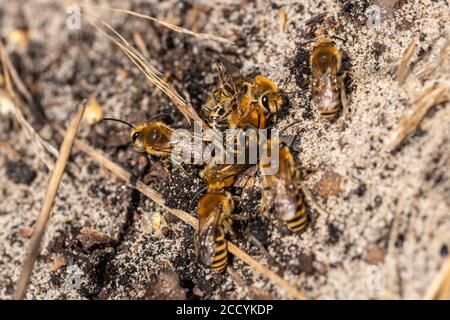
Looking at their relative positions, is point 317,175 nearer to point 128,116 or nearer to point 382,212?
point 382,212

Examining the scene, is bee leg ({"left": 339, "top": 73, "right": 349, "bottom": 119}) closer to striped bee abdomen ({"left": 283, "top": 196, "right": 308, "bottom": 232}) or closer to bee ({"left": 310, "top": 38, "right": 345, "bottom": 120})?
bee ({"left": 310, "top": 38, "right": 345, "bottom": 120})

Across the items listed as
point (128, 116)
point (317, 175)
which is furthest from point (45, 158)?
point (317, 175)

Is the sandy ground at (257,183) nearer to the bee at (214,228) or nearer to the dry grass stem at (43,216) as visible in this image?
the bee at (214,228)

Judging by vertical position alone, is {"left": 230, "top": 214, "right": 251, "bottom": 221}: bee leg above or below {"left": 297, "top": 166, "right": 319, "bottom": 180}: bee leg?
below

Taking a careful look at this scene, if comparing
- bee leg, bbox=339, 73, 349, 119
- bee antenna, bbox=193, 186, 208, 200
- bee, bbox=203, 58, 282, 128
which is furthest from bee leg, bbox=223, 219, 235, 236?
bee leg, bbox=339, 73, 349, 119

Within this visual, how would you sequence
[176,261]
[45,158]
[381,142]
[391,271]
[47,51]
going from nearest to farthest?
[391,271] → [381,142] → [176,261] → [45,158] → [47,51]

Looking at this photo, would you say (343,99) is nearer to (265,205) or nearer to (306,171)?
(306,171)
